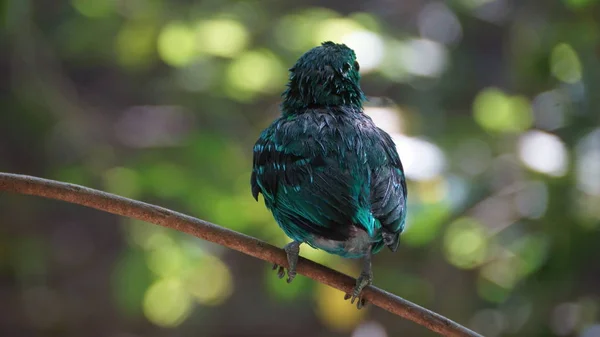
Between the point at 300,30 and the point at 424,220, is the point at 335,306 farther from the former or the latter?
the point at 300,30

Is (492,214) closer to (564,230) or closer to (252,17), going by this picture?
(564,230)

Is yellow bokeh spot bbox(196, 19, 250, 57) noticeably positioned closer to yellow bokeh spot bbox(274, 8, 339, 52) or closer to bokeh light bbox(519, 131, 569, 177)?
yellow bokeh spot bbox(274, 8, 339, 52)

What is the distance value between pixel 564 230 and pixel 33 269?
3.48 meters

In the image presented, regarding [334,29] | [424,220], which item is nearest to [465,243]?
[424,220]

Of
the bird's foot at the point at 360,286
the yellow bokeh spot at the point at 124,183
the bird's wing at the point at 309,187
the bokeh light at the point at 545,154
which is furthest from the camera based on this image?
the yellow bokeh spot at the point at 124,183

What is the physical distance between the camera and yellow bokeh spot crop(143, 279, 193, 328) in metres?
4.36

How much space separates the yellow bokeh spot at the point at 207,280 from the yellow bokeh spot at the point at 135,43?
4.44ft

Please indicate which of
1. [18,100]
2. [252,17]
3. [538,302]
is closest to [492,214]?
[538,302]

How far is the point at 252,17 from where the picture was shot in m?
4.82

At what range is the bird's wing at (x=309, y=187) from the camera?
240 centimetres

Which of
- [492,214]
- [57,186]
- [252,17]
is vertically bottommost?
[57,186]

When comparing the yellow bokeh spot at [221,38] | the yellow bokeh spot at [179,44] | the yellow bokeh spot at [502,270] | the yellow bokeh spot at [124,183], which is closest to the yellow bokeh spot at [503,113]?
the yellow bokeh spot at [502,270]

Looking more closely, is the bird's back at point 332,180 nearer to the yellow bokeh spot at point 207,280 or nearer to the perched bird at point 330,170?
the perched bird at point 330,170

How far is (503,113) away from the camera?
4590 millimetres
